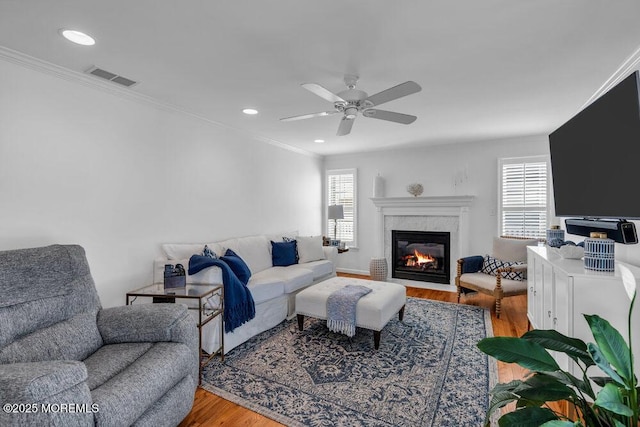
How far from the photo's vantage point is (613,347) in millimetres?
1010

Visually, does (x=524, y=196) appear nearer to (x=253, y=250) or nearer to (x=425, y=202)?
(x=425, y=202)

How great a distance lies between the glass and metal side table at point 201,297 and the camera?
248cm

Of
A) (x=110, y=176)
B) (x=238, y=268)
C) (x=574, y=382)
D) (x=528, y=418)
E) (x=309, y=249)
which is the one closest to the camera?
(x=528, y=418)

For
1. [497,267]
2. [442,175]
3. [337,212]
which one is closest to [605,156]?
[497,267]

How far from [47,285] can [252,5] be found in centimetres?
207

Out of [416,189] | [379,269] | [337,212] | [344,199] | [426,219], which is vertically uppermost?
[416,189]

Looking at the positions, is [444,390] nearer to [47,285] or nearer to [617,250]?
[617,250]

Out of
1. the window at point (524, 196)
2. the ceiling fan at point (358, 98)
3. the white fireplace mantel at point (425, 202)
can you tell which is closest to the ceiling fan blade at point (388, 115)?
the ceiling fan at point (358, 98)

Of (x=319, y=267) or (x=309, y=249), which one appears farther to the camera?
(x=309, y=249)

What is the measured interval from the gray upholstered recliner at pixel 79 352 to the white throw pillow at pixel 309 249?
266cm

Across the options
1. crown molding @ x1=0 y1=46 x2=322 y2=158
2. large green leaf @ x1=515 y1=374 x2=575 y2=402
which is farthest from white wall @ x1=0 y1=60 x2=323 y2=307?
large green leaf @ x1=515 y1=374 x2=575 y2=402

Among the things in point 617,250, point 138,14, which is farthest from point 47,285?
point 617,250

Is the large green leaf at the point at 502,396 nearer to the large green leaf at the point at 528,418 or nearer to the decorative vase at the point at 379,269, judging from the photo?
the large green leaf at the point at 528,418

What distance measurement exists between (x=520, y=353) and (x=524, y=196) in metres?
4.55
